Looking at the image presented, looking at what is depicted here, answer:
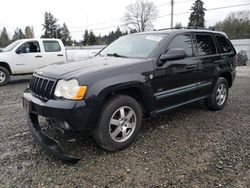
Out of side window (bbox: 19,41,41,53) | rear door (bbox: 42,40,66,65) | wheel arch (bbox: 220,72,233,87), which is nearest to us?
wheel arch (bbox: 220,72,233,87)

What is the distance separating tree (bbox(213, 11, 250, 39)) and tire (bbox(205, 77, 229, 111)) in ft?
148

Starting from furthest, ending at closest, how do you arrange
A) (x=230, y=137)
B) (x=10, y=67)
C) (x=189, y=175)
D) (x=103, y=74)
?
(x=10, y=67), (x=230, y=137), (x=103, y=74), (x=189, y=175)

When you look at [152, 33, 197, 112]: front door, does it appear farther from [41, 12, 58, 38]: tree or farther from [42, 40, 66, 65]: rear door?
[41, 12, 58, 38]: tree

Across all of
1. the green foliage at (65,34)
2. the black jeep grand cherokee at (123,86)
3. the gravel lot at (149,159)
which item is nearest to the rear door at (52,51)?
the gravel lot at (149,159)

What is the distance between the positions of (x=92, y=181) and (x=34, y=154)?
1.09 m

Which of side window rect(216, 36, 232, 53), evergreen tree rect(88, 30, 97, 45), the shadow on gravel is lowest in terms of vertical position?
the shadow on gravel

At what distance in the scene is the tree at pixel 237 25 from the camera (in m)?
48.3

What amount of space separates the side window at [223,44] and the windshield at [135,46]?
1867 mm

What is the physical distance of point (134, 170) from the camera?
9.75 ft

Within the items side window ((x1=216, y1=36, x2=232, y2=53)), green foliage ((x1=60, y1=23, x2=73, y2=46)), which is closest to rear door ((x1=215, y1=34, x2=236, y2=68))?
side window ((x1=216, y1=36, x2=232, y2=53))

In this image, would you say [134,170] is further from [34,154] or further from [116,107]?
[34,154]

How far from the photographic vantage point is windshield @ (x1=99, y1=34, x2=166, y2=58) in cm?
405

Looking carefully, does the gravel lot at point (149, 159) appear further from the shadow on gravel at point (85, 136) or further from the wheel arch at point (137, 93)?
the wheel arch at point (137, 93)

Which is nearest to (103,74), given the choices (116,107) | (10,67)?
(116,107)
